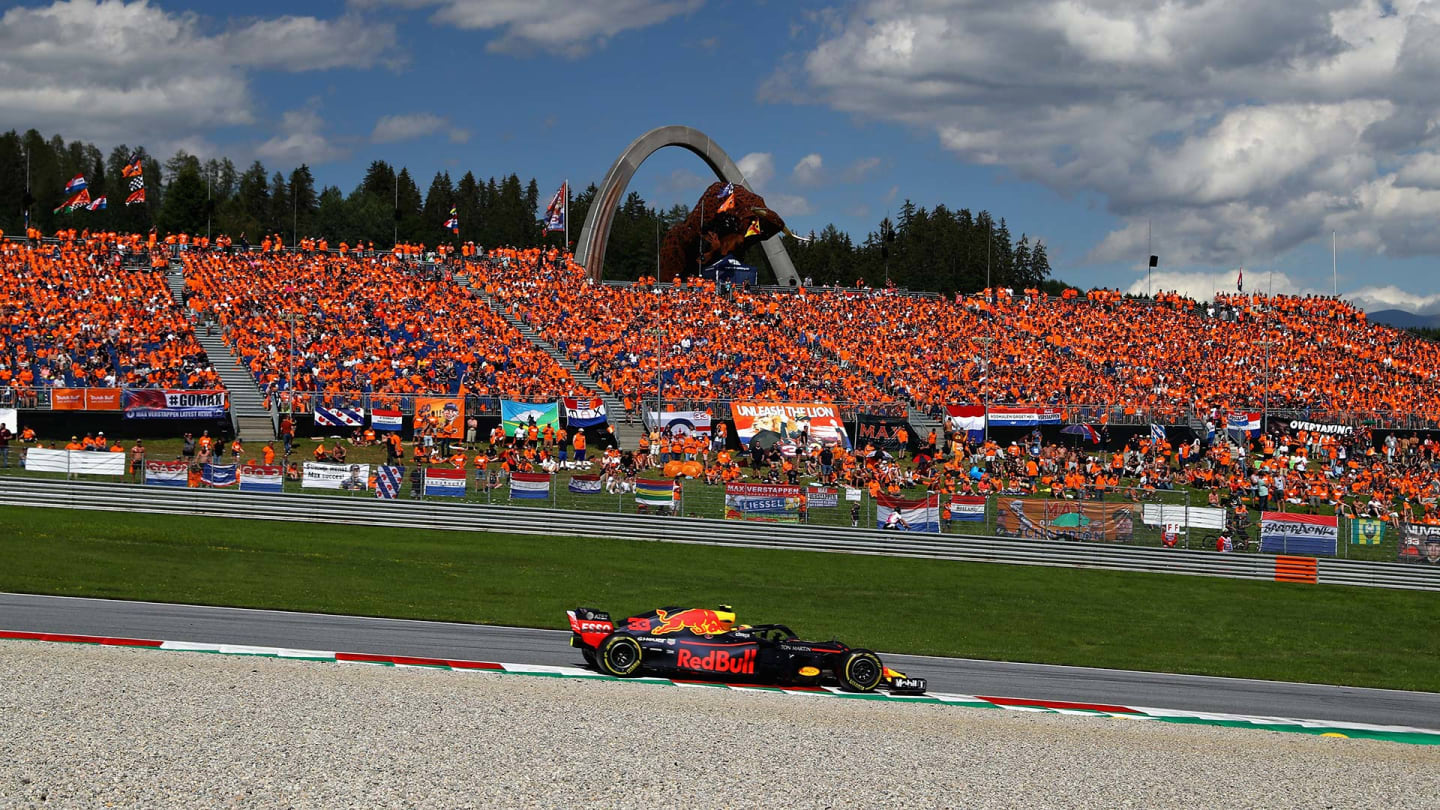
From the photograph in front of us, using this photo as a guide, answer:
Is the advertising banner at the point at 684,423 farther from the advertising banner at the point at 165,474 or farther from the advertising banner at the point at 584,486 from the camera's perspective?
the advertising banner at the point at 165,474

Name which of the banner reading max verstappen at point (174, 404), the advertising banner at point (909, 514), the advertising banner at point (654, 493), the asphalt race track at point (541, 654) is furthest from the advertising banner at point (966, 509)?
the banner reading max verstappen at point (174, 404)

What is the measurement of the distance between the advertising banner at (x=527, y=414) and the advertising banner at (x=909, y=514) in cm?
1400

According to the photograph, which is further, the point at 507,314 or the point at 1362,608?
the point at 507,314

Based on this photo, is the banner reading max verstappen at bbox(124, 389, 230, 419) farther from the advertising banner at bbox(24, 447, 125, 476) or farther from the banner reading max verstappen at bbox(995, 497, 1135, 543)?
the banner reading max verstappen at bbox(995, 497, 1135, 543)

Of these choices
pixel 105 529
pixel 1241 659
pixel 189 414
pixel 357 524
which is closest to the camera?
pixel 1241 659

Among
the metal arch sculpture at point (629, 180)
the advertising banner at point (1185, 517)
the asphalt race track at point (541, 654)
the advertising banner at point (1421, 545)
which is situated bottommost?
the asphalt race track at point (541, 654)

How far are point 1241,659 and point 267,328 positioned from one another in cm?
3727

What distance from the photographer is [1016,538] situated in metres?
35.7

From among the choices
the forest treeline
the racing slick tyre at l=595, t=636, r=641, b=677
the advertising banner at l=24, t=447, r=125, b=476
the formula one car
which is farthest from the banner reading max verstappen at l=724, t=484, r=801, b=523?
the forest treeline

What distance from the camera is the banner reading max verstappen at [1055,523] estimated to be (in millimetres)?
35750

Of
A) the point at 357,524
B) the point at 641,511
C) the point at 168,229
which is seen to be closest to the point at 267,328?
the point at 357,524

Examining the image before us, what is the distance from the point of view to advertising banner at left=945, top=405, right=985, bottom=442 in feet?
164

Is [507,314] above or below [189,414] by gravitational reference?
above

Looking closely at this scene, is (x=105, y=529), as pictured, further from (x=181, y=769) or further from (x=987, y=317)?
(x=987, y=317)
